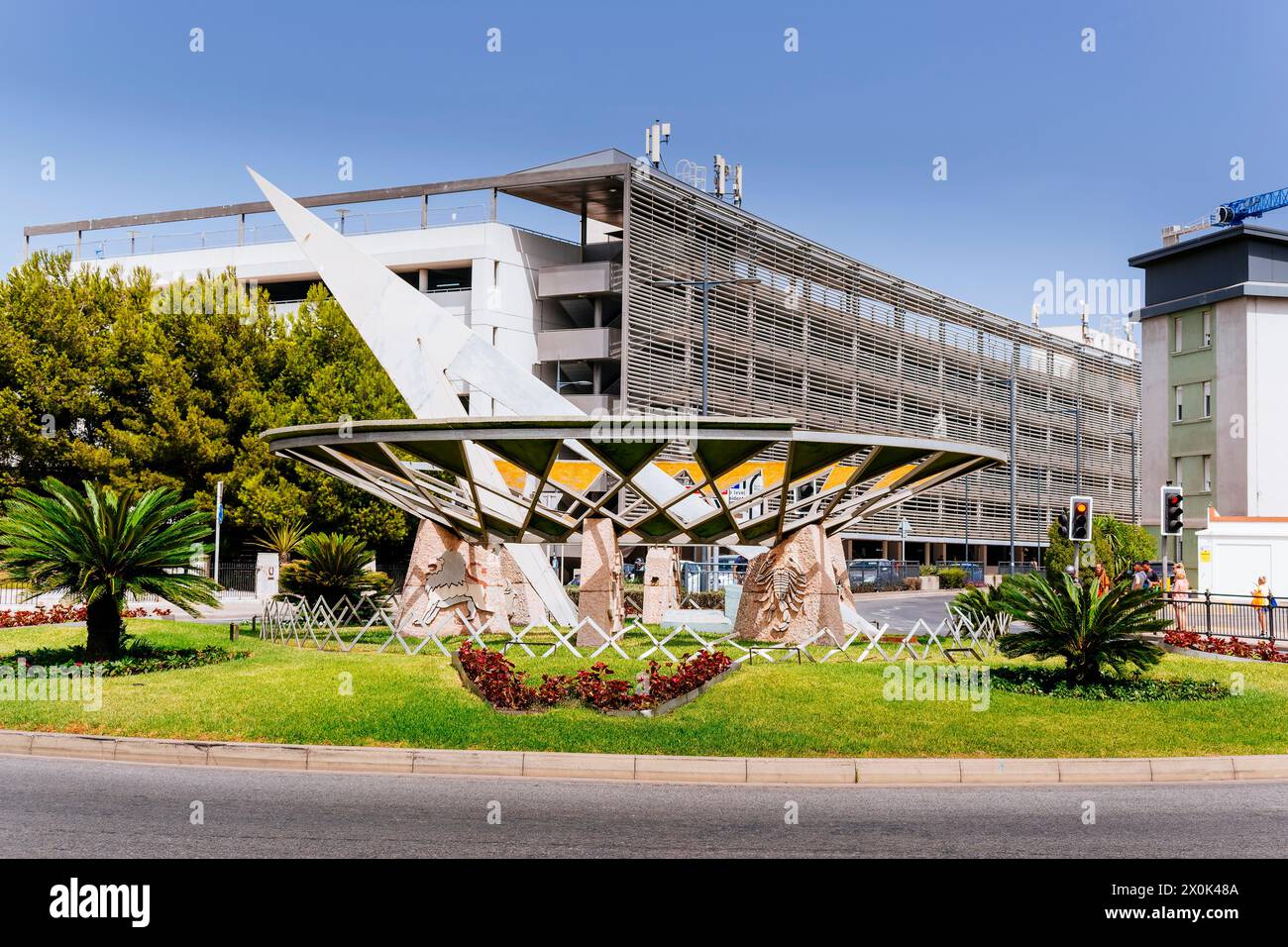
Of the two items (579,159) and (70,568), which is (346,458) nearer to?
(70,568)

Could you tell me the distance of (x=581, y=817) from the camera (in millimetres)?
10305

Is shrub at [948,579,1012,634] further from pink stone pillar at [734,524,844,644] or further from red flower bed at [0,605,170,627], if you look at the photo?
red flower bed at [0,605,170,627]

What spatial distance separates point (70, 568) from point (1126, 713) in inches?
622

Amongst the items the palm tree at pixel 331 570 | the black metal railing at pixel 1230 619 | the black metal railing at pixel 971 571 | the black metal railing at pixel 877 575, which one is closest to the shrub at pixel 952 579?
the black metal railing at pixel 877 575

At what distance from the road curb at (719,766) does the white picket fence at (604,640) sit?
22.2ft

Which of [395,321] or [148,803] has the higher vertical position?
[395,321]

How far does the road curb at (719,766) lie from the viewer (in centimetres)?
1260

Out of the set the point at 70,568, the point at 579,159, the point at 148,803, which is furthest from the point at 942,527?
the point at 148,803

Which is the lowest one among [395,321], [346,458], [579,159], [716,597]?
[716,597]

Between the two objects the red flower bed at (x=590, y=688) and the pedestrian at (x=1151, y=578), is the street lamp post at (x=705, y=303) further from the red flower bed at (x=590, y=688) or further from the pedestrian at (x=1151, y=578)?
the red flower bed at (x=590, y=688)

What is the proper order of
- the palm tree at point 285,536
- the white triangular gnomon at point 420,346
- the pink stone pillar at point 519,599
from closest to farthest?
the white triangular gnomon at point 420,346, the pink stone pillar at point 519,599, the palm tree at point 285,536

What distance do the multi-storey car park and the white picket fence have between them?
1089 inches

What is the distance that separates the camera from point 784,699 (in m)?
15.6

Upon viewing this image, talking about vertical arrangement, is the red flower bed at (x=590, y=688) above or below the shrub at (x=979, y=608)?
below
